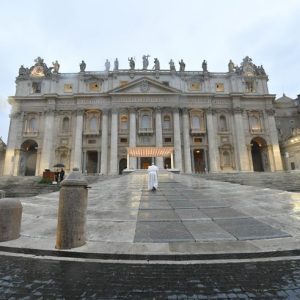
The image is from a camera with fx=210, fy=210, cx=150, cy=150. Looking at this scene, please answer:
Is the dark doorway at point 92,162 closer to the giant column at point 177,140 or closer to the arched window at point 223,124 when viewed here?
the giant column at point 177,140

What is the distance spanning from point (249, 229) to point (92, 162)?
1418 inches

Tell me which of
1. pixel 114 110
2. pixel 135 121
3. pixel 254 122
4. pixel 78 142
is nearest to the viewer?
pixel 78 142

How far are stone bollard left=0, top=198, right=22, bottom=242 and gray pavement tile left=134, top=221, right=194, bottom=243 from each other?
8.69 ft

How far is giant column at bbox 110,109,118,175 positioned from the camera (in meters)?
34.9

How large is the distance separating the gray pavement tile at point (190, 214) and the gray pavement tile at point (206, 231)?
0.44m

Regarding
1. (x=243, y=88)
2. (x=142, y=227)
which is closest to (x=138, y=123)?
(x=243, y=88)

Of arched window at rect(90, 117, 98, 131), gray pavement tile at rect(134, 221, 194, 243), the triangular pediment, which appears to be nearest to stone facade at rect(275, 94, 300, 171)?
the triangular pediment

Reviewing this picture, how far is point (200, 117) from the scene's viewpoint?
38.8 m

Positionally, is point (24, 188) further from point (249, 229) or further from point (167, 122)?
point (167, 122)

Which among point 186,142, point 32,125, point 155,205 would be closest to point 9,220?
point 155,205

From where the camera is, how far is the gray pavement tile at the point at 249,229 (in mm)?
4494

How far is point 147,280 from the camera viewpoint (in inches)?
113

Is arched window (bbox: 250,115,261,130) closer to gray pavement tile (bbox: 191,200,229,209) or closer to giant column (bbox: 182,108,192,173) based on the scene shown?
giant column (bbox: 182,108,192,173)

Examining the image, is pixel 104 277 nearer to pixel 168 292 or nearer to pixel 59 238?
pixel 168 292
